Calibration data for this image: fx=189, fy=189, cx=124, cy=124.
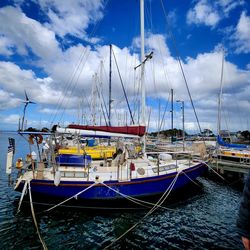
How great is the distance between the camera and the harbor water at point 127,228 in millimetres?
6845

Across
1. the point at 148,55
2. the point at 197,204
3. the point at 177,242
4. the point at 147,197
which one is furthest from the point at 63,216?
the point at 148,55

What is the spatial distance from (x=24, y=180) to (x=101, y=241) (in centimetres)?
485

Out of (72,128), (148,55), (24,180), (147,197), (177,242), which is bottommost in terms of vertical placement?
(177,242)

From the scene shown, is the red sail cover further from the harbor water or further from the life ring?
the harbor water

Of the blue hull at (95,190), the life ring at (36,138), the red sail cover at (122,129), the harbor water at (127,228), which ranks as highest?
the red sail cover at (122,129)

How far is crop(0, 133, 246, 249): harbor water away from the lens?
6.84m

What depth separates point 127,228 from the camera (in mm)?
7961

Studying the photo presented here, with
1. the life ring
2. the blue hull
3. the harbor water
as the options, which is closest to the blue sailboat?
the blue hull

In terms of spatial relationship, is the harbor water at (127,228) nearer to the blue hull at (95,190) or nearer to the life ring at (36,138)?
the blue hull at (95,190)

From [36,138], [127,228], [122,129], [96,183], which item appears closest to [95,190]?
[96,183]

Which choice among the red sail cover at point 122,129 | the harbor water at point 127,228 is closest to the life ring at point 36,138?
the red sail cover at point 122,129

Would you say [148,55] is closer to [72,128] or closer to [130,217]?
[72,128]

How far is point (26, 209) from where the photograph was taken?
9398 millimetres

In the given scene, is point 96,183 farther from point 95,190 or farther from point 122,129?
point 122,129
